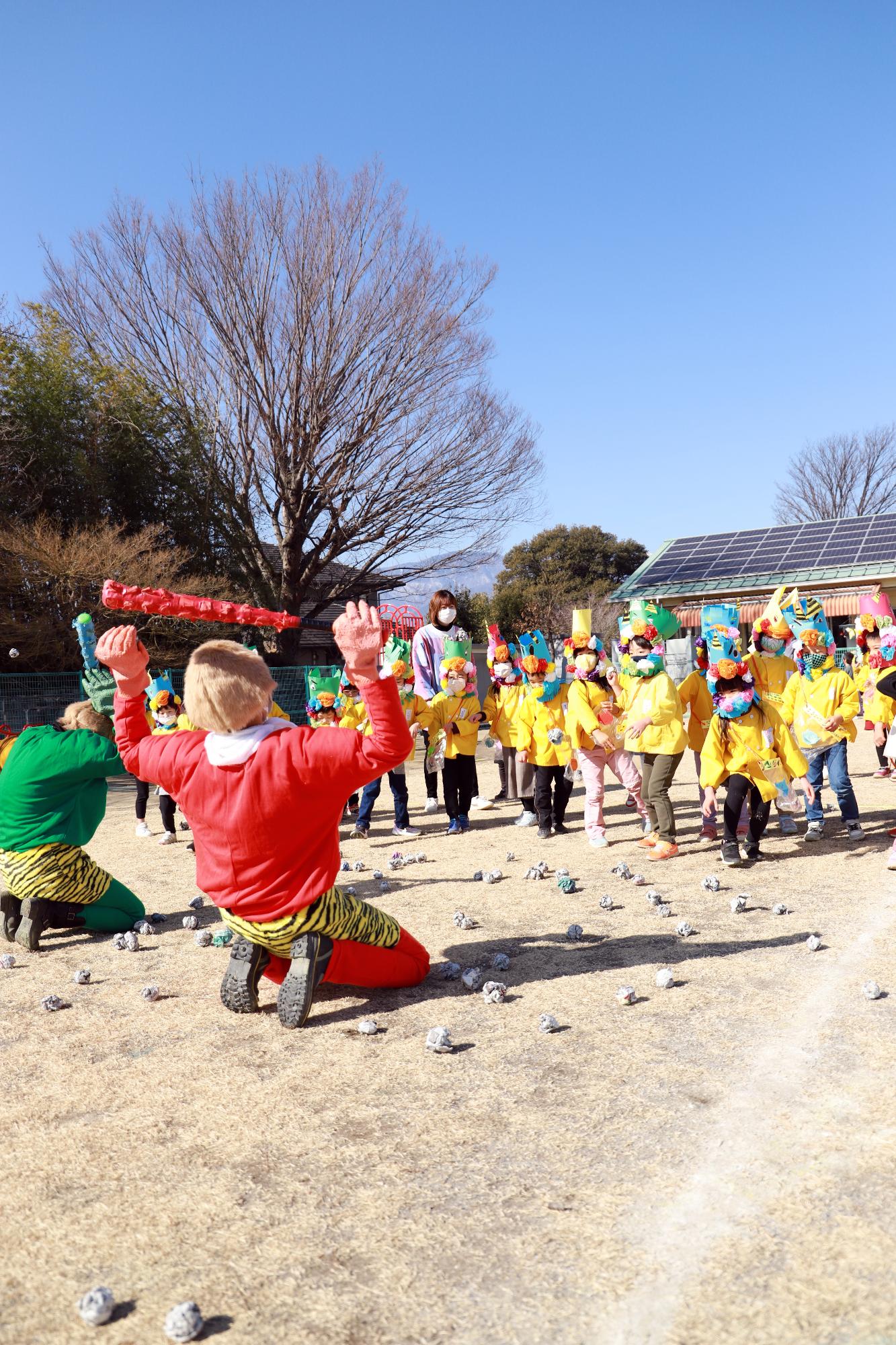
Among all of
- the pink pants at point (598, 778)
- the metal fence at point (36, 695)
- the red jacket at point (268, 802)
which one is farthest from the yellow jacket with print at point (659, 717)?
the metal fence at point (36, 695)

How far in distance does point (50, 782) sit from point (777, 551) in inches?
928

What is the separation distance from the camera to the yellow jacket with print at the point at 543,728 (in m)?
8.41

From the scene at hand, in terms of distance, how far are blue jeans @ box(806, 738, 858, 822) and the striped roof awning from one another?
1472 centimetres

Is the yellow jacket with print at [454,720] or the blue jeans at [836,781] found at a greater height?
the yellow jacket with print at [454,720]

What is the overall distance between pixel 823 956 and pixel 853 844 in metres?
2.97

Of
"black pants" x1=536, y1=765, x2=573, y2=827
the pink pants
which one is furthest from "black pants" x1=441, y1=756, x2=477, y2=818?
the pink pants

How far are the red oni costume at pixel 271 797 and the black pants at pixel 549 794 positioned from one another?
4277 millimetres

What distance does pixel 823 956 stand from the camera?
4812mm

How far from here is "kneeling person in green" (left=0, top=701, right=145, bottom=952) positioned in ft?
18.0

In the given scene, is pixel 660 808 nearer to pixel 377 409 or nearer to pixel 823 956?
pixel 823 956

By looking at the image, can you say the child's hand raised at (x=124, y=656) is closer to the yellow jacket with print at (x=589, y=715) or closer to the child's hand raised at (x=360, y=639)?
the child's hand raised at (x=360, y=639)

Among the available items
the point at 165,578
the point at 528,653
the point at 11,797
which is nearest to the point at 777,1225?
the point at 11,797

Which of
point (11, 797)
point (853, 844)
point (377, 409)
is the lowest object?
Answer: point (853, 844)

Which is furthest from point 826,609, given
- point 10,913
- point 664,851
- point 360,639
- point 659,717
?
point 360,639
